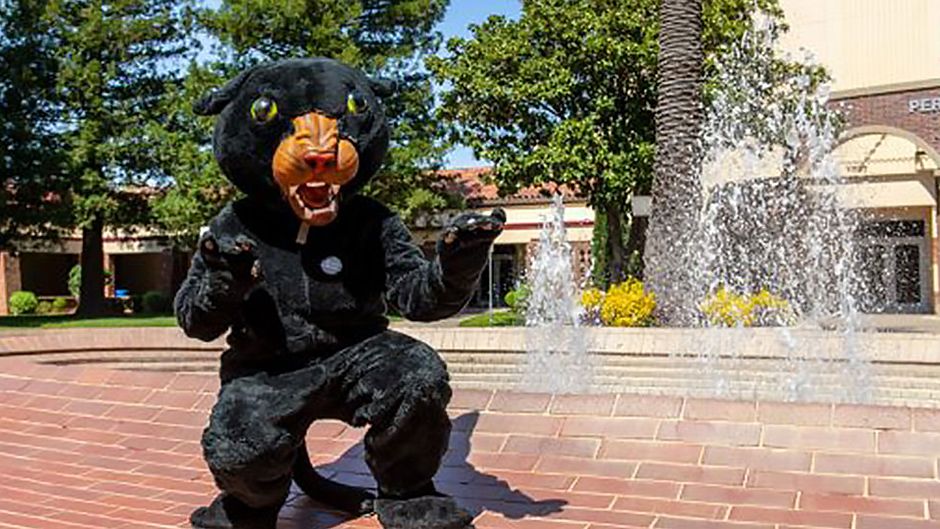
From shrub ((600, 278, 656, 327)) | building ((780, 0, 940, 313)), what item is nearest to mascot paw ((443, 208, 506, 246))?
shrub ((600, 278, 656, 327))

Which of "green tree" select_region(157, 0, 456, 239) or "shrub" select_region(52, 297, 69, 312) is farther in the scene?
"shrub" select_region(52, 297, 69, 312)

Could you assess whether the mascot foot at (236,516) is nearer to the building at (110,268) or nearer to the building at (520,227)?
the building at (520,227)

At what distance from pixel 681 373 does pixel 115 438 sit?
→ 173 inches

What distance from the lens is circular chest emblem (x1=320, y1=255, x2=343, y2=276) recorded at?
340cm

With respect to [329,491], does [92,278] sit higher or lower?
lower

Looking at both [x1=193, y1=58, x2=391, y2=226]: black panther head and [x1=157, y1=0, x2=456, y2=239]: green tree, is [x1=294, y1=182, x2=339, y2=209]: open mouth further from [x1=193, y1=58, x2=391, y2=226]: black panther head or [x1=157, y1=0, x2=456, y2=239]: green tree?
[x1=157, y1=0, x2=456, y2=239]: green tree

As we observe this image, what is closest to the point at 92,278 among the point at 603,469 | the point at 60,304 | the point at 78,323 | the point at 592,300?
the point at 78,323

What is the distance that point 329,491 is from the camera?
12.7ft

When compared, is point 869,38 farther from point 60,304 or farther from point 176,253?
point 60,304

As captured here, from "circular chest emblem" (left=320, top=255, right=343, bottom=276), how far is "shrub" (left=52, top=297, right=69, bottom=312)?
3119cm

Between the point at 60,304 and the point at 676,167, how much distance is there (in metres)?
26.0

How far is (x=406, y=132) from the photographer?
76.1 ft

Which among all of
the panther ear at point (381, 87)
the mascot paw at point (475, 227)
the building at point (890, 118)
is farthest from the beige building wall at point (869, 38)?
the mascot paw at point (475, 227)

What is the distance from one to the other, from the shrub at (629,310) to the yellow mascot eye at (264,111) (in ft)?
27.4
